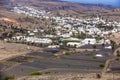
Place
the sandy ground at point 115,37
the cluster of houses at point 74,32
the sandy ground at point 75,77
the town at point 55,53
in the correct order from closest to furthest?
the sandy ground at point 75,77, the town at point 55,53, the cluster of houses at point 74,32, the sandy ground at point 115,37

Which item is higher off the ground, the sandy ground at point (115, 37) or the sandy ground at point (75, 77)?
the sandy ground at point (75, 77)

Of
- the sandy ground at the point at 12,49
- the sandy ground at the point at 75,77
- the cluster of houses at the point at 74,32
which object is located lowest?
the cluster of houses at the point at 74,32

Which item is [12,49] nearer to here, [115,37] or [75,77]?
[75,77]

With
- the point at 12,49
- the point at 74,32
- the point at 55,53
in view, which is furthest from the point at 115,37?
the point at 12,49

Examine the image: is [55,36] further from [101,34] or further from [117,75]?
[117,75]

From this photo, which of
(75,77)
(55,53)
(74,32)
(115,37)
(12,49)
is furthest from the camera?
(74,32)

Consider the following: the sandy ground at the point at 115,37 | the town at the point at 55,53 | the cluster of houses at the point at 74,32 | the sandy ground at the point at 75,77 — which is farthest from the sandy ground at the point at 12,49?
the sandy ground at the point at 115,37

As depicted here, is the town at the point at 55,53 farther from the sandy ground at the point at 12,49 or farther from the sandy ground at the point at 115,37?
the sandy ground at the point at 115,37

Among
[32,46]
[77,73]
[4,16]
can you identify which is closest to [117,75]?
[77,73]

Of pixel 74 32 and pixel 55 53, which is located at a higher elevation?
pixel 55 53
